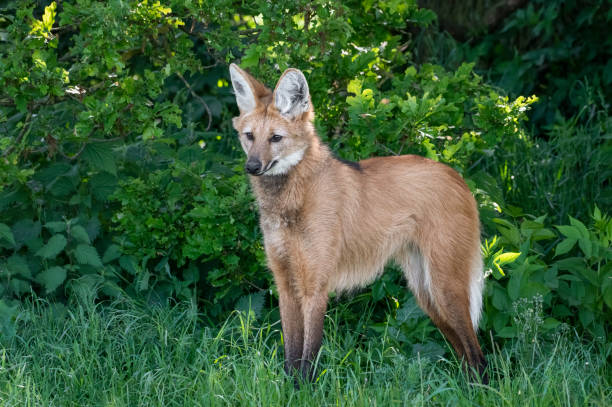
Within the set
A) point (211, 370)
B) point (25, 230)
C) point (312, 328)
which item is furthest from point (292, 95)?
point (25, 230)

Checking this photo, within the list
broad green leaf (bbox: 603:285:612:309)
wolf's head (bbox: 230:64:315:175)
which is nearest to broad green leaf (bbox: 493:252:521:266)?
broad green leaf (bbox: 603:285:612:309)

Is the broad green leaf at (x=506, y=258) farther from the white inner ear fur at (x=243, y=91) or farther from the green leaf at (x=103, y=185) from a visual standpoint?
the green leaf at (x=103, y=185)

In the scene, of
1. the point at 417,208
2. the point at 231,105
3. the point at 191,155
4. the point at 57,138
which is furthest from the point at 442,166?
the point at 231,105

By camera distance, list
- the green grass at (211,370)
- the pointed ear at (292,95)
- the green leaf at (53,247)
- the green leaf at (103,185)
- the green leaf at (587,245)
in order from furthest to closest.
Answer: the green leaf at (103,185)
the green leaf at (53,247)
the green leaf at (587,245)
the pointed ear at (292,95)
the green grass at (211,370)

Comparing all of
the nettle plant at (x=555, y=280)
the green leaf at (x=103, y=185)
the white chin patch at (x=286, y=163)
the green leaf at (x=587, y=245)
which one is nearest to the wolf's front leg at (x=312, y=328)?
the white chin patch at (x=286, y=163)

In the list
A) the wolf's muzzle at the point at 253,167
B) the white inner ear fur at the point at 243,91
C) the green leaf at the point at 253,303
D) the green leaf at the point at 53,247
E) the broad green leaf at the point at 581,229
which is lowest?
the green leaf at the point at 253,303

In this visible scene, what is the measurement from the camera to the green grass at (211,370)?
9.39ft

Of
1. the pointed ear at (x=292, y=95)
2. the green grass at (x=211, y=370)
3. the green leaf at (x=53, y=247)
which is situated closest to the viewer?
the green grass at (x=211, y=370)

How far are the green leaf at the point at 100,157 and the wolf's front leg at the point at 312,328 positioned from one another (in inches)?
57.5

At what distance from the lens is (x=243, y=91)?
3.23 meters

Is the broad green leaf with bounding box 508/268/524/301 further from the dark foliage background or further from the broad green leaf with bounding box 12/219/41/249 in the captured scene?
the broad green leaf with bounding box 12/219/41/249

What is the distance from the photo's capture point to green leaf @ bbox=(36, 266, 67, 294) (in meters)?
3.75

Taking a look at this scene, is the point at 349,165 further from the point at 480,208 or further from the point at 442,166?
the point at 480,208

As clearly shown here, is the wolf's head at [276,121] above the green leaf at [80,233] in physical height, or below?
above
